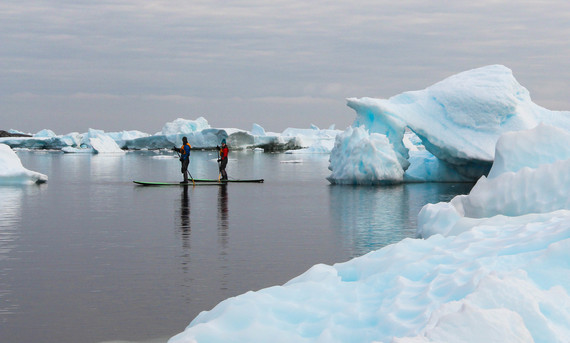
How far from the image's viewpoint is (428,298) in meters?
4.96

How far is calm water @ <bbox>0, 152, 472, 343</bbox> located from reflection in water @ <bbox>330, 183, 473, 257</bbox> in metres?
0.04

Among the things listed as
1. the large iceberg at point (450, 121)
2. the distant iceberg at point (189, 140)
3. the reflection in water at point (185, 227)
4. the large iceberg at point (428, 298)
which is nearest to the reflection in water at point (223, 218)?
the reflection in water at point (185, 227)

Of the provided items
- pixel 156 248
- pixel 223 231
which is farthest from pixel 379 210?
pixel 156 248

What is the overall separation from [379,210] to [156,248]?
7955 mm

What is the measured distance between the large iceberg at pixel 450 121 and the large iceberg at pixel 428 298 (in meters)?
21.6

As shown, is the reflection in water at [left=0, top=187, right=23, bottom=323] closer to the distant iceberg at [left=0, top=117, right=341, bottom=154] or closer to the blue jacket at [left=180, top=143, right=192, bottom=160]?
the blue jacket at [left=180, top=143, right=192, bottom=160]

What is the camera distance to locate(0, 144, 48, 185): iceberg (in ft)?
88.3

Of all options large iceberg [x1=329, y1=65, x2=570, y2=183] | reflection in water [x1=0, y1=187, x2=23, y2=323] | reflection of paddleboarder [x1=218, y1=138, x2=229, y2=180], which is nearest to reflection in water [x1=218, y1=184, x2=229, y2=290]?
reflection of paddleboarder [x1=218, y1=138, x2=229, y2=180]

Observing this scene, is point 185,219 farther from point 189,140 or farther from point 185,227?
point 189,140

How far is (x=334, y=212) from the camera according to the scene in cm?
1858

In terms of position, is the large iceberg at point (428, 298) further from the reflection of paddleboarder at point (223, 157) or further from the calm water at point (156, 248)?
the reflection of paddleboarder at point (223, 157)

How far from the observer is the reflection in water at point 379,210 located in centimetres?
1362

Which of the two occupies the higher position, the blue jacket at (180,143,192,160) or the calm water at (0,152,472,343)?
the blue jacket at (180,143,192,160)

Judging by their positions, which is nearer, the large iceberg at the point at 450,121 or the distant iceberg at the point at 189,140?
the large iceberg at the point at 450,121
